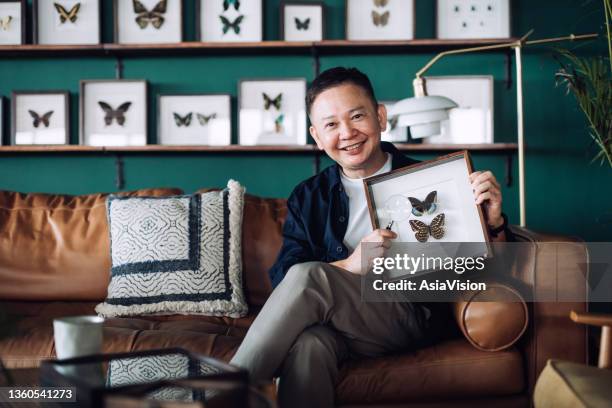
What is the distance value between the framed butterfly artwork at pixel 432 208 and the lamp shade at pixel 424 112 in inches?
24.5

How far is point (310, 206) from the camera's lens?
80.0 inches

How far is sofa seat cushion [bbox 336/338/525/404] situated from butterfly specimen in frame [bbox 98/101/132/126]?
206cm

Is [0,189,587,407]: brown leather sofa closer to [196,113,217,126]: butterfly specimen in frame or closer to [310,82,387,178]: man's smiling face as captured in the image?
[310,82,387,178]: man's smiling face

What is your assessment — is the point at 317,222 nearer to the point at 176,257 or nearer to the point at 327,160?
the point at 176,257

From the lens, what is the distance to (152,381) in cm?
102

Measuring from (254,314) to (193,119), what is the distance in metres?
1.32

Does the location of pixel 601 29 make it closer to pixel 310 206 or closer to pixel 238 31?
pixel 238 31

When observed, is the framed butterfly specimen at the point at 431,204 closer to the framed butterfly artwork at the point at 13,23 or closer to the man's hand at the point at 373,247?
the man's hand at the point at 373,247

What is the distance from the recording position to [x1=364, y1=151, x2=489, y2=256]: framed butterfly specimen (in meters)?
1.72

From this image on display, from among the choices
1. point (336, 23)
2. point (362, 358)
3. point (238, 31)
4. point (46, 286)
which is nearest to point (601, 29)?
point (336, 23)

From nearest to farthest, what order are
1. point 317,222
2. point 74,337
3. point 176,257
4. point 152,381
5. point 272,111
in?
point 152,381, point 74,337, point 317,222, point 176,257, point 272,111

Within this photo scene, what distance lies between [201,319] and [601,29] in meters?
2.44

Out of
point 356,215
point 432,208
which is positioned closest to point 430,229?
point 432,208

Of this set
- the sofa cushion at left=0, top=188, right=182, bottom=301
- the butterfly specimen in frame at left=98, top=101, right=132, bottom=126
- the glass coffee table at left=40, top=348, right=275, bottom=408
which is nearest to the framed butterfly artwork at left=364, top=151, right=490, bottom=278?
the glass coffee table at left=40, top=348, right=275, bottom=408
